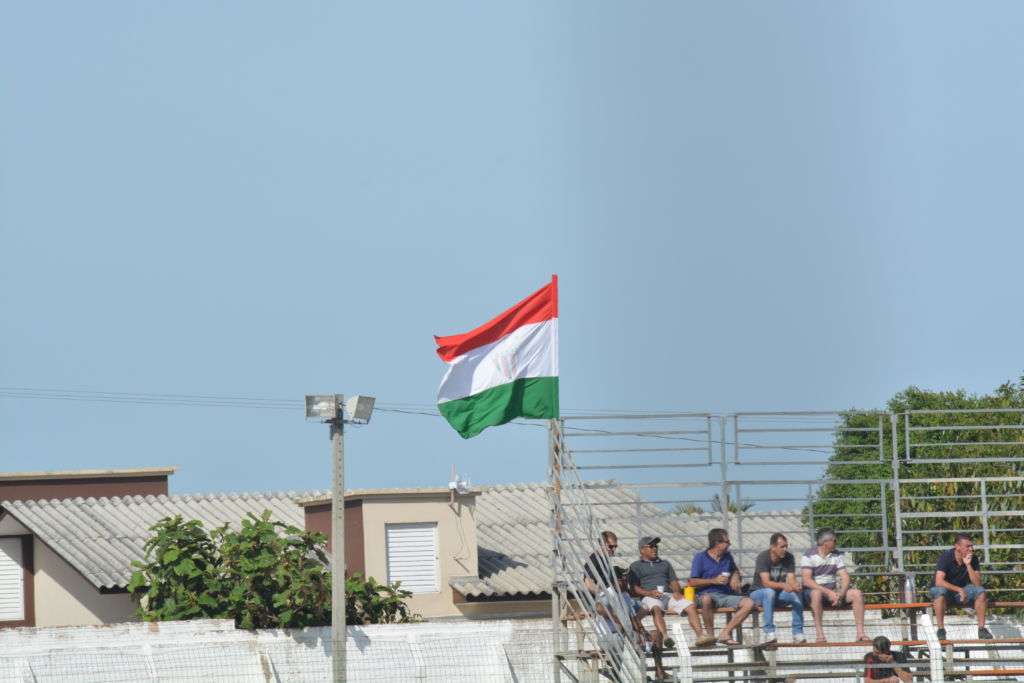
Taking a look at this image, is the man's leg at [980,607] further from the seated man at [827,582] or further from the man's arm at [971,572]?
the seated man at [827,582]

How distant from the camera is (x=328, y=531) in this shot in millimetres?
32812

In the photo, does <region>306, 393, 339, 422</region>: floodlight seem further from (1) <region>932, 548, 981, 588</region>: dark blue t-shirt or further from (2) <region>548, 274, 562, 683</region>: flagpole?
(1) <region>932, 548, 981, 588</region>: dark blue t-shirt

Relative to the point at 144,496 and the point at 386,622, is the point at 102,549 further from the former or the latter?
the point at 386,622

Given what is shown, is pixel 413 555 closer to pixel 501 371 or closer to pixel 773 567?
pixel 501 371

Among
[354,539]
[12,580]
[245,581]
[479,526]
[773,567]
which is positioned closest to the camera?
[773,567]

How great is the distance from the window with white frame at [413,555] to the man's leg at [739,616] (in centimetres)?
1325

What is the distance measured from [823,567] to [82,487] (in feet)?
68.0

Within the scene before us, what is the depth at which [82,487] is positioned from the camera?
36.3m

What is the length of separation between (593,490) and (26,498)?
12.1 metres

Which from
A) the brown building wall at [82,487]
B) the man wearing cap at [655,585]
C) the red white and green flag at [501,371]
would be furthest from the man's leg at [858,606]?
the brown building wall at [82,487]

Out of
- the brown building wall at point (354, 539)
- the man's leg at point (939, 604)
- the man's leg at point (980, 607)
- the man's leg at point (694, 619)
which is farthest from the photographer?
the brown building wall at point (354, 539)

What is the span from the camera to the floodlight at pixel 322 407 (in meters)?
20.1

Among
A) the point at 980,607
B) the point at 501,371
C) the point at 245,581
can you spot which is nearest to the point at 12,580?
the point at 245,581

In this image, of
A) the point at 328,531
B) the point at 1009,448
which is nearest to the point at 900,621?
the point at 1009,448
